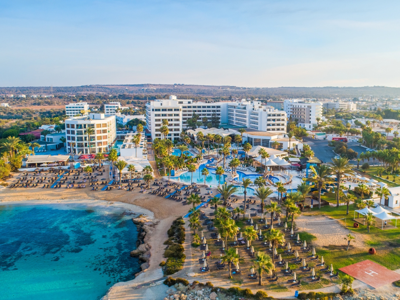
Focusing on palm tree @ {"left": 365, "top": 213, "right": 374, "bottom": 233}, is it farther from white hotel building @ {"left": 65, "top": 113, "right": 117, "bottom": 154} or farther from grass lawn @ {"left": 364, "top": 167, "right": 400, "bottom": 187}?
white hotel building @ {"left": 65, "top": 113, "right": 117, "bottom": 154}

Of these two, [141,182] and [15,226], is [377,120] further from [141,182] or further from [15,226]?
[15,226]

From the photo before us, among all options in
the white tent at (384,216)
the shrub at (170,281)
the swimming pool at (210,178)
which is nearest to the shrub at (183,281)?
the shrub at (170,281)

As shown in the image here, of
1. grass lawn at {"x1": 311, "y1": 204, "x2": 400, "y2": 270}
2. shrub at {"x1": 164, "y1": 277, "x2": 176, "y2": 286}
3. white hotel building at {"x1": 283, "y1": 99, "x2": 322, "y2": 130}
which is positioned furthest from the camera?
white hotel building at {"x1": 283, "y1": 99, "x2": 322, "y2": 130}

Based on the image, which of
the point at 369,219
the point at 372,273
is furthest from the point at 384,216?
the point at 372,273

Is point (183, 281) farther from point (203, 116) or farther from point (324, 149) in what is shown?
point (203, 116)

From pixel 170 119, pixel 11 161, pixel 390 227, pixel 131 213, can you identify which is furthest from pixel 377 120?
pixel 11 161

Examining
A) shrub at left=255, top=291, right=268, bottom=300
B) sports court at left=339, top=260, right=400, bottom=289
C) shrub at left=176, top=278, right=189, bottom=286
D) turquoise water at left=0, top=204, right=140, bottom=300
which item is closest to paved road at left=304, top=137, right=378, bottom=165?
sports court at left=339, top=260, right=400, bottom=289

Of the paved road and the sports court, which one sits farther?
the paved road
